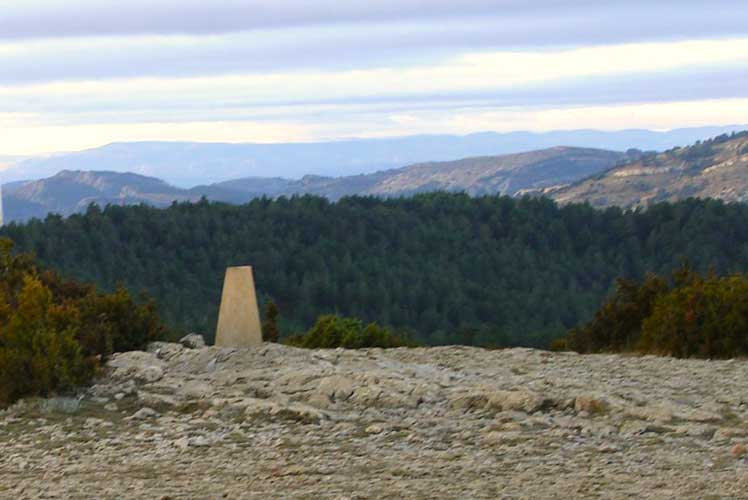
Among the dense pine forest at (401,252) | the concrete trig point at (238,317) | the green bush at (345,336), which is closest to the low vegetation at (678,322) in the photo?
the green bush at (345,336)

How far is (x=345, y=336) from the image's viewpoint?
15953mm

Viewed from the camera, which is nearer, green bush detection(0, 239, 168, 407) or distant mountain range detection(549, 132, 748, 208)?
green bush detection(0, 239, 168, 407)

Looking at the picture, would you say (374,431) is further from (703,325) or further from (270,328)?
(270,328)

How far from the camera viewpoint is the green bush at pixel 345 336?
15492 mm

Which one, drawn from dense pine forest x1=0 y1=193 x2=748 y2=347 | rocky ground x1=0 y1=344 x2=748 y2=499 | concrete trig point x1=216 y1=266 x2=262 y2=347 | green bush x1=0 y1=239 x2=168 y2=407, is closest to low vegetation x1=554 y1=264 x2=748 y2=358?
rocky ground x1=0 y1=344 x2=748 y2=499

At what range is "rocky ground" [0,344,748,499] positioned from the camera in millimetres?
6500

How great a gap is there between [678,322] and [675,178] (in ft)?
506

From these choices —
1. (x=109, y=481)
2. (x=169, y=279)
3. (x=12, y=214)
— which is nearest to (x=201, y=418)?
(x=109, y=481)

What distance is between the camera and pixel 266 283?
70.1 m

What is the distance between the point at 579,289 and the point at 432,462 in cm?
7047

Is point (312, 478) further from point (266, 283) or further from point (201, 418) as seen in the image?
point (266, 283)

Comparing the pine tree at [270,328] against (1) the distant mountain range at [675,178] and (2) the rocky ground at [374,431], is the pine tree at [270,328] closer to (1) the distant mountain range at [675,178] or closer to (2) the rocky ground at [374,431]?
(2) the rocky ground at [374,431]

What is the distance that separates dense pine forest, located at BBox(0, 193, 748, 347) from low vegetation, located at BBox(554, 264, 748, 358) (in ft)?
127

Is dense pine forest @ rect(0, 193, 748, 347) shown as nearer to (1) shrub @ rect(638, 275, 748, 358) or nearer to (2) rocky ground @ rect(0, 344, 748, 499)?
(1) shrub @ rect(638, 275, 748, 358)
